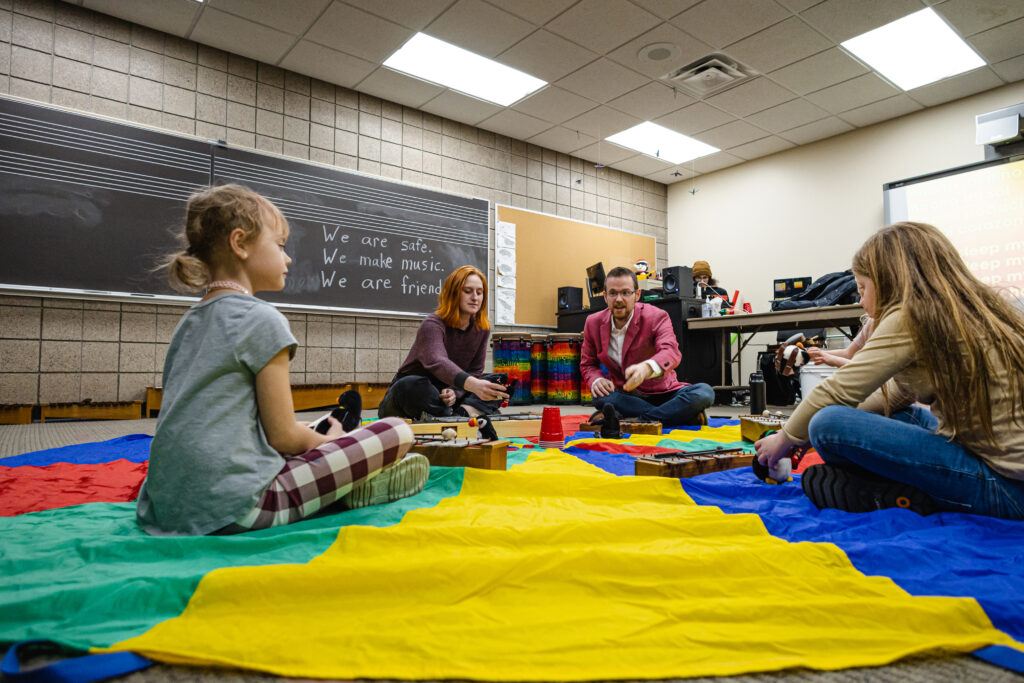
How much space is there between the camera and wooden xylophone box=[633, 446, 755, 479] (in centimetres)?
152

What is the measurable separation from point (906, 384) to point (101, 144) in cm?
422

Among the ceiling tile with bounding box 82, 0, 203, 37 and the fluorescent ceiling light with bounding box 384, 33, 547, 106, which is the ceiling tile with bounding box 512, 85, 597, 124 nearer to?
the fluorescent ceiling light with bounding box 384, 33, 547, 106

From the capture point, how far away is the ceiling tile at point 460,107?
4656 millimetres

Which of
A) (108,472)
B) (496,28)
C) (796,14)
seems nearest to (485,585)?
(108,472)

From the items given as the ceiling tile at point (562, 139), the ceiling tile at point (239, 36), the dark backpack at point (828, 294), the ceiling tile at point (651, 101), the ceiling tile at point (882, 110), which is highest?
the ceiling tile at point (651, 101)

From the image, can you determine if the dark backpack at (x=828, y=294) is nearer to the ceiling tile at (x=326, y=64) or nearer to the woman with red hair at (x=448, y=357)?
the woman with red hair at (x=448, y=357)

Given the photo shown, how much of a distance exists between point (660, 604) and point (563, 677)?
22cm

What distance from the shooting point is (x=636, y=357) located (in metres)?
3.08

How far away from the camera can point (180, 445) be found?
100cm

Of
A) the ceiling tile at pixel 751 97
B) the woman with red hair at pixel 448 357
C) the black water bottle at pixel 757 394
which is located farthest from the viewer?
the ceiling tile at pixel 751 97

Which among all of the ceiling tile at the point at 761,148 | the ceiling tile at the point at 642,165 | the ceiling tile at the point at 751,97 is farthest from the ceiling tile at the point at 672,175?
the ceiling tile at the point at 751,97

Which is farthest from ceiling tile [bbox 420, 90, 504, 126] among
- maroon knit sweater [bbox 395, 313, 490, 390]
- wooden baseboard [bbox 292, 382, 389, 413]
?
maroon knit sweater [bbox 395, 313, 490, 390]

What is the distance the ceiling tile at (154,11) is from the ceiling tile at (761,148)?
4692mm

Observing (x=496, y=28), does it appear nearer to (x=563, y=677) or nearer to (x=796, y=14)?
(x=796, y=14)
